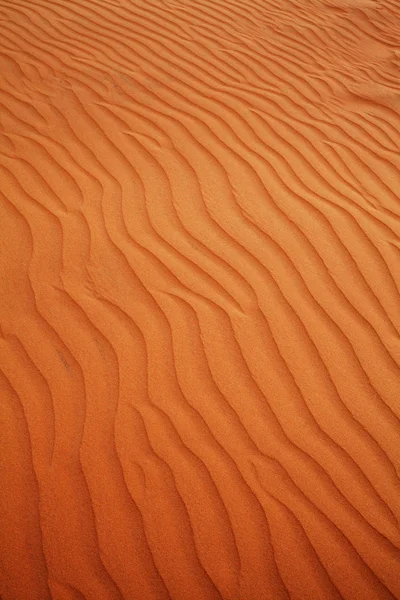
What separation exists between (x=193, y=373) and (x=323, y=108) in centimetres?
311

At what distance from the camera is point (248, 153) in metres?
3.63

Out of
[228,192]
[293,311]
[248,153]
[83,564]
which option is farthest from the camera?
[248,153]

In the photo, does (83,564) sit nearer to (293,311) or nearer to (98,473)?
(98,473)

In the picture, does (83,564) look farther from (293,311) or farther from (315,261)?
(315,261)

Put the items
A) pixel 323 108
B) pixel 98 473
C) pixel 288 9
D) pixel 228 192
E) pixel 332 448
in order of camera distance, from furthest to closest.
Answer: pixel 288 9, pixel 323 108, pixel 228 192, pixel 332 448, pixel 98 473


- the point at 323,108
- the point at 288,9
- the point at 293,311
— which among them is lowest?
Answer: the point at 293,311

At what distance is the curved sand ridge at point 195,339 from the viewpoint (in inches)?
69.9

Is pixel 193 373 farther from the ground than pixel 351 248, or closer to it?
closer to it

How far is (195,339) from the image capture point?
2393 mm

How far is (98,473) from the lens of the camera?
1903mm

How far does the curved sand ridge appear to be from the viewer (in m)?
1.77


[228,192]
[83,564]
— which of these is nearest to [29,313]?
[83,564]

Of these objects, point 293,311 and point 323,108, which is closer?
point 293,311

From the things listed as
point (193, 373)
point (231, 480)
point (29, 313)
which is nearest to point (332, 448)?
point (231, 480)
